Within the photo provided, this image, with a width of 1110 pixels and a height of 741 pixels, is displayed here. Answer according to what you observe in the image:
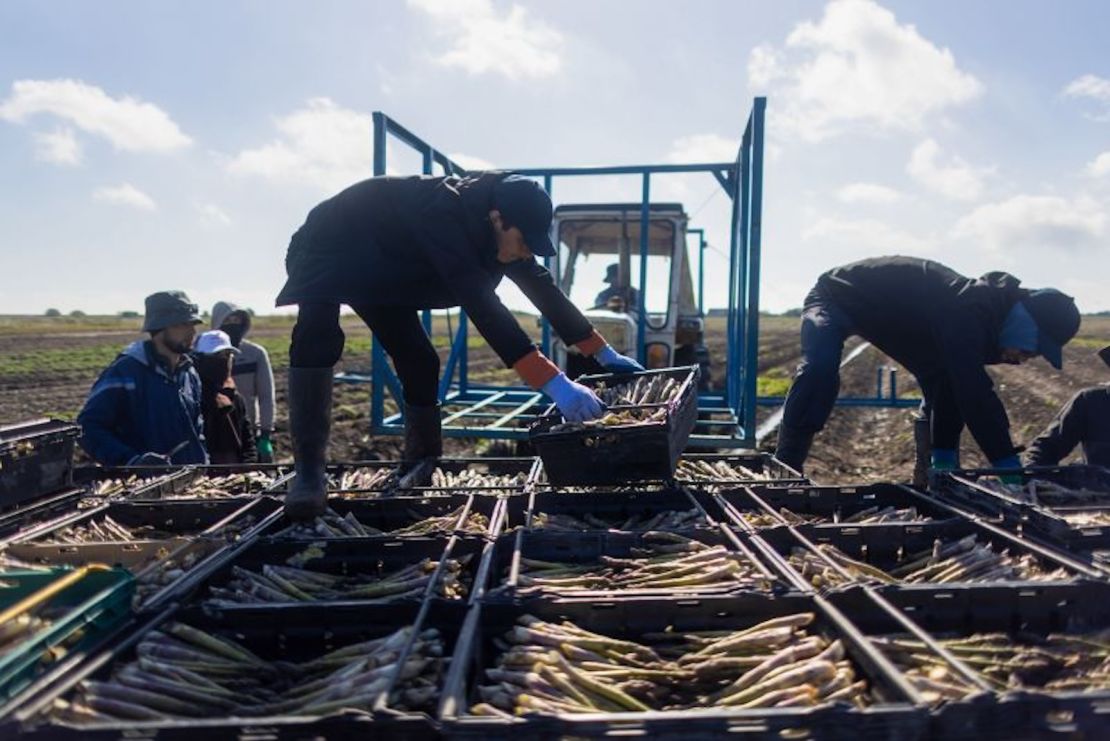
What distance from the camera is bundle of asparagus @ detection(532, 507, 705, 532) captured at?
11.8 feet

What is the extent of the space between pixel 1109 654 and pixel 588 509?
87.7 inches

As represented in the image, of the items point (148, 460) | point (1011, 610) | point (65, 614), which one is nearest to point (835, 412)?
point (148, 460)

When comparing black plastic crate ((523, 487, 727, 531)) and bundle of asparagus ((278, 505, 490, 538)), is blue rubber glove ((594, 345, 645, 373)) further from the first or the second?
bundle of asparagus ((278, 505, 490, 538))

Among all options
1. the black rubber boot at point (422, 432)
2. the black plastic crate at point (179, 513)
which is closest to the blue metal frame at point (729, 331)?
the black rubber boot at point (422, 432)

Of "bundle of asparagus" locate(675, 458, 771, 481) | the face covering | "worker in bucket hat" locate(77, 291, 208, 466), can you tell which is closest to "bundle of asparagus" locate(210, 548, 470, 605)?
"bundle of asparagus" locate(675, 458, 771, 481)

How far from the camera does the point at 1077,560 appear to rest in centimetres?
286

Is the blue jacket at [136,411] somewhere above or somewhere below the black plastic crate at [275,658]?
above

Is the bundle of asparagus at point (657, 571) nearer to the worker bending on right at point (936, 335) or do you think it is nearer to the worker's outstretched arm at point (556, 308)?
the worker's outstretched arm at point (556, 308)

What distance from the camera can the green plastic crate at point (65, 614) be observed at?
2.06 meters

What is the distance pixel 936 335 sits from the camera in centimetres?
533

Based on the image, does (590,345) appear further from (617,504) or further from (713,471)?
(617,504)

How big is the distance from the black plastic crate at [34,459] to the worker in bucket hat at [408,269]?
1137mm

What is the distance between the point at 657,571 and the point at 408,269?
242 centimetres

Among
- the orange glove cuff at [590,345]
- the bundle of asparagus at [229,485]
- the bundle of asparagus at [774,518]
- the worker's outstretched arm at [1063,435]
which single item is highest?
the orange glove cuff at [590,345]
